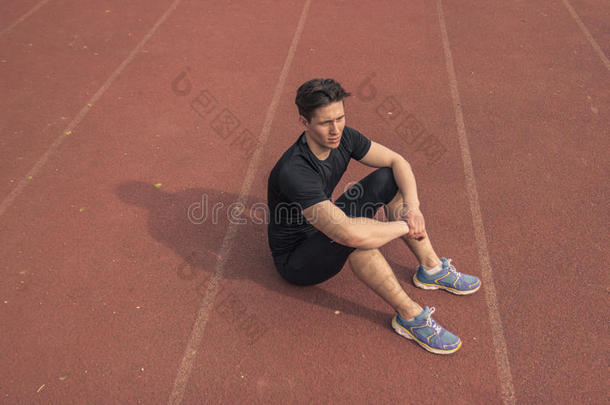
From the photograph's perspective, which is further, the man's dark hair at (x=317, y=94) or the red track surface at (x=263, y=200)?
the red track surface at (x=263, y=200)

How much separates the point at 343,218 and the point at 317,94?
0.68 m

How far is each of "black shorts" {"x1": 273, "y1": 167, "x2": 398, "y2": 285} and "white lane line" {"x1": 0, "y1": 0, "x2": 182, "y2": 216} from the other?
272 centimetres

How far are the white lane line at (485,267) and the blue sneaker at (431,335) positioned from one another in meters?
0.29

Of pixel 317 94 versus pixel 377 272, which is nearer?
pixel 317 94

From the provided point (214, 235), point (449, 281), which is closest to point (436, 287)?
point (449, 281)

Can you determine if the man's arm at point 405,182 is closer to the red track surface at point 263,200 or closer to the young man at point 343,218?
the young man at point 343,218

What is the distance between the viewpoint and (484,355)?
292 centimetres

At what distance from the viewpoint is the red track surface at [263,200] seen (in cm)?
287

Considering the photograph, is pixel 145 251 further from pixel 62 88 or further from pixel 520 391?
pixel 62 88

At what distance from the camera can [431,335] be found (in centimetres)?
286

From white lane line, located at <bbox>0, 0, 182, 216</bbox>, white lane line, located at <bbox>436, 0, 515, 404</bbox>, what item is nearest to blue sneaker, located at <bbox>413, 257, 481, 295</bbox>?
white lane line, located at <bbox>436, 0, 515, 404</bbox>

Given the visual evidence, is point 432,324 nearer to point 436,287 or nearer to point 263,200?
point 436,287

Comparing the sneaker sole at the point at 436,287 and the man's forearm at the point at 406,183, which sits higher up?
the man's forearm at the point at 406,183

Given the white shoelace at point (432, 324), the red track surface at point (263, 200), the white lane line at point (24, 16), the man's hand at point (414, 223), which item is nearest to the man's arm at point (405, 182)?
the man's hand at point (414, 223)
